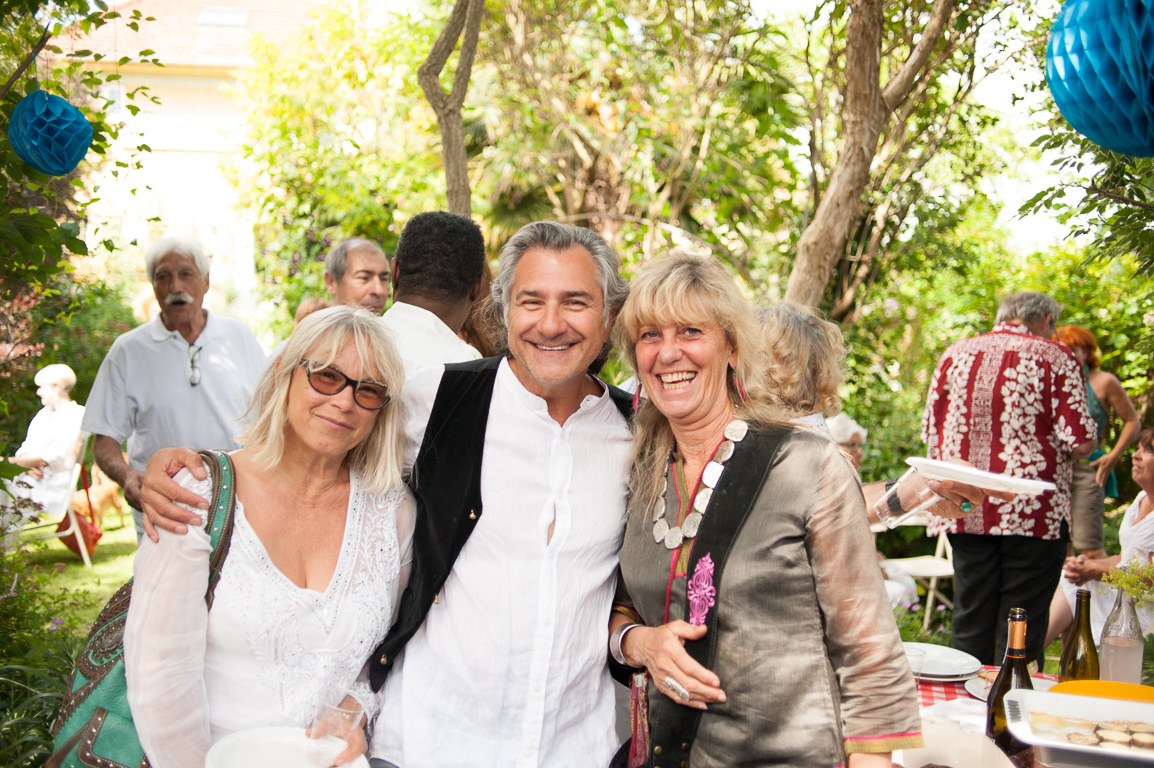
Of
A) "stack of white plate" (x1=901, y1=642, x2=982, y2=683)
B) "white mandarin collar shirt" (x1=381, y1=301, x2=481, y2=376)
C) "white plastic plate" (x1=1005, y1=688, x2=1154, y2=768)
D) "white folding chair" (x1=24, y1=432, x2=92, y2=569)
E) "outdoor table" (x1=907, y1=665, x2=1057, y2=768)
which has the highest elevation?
"white mandarin collar shirt" (x1=381, y1=301, x2=481, y2=376)

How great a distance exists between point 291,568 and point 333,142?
797 centimetres

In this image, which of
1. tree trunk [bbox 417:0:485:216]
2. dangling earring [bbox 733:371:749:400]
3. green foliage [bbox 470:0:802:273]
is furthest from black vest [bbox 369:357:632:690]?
green foliage [bbox 470:0:802:273]

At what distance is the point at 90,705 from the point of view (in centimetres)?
185

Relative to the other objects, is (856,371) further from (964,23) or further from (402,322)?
(402,322)

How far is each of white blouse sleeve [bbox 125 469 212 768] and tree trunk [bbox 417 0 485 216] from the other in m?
2.66

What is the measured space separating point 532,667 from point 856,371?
6.02m

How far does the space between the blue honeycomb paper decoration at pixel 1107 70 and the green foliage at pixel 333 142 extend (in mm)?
7231

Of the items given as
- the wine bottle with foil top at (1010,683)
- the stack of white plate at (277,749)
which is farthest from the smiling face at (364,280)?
the wine bottle with foil top at (1010,683)

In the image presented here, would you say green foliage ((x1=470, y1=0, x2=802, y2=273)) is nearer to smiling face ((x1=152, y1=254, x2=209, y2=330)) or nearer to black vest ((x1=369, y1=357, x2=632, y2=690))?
smiling face ((x1=152, y1=254, x2=209, y2=330))

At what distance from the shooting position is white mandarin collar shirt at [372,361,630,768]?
1959 millimetres

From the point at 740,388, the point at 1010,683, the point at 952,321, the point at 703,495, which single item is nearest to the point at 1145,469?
the point at 1010,683

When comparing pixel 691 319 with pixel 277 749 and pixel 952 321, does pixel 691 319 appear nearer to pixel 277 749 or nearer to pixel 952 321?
pixel 277 749

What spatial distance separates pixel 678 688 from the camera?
177 cm

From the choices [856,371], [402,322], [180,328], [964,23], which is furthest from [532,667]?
[856,371]
